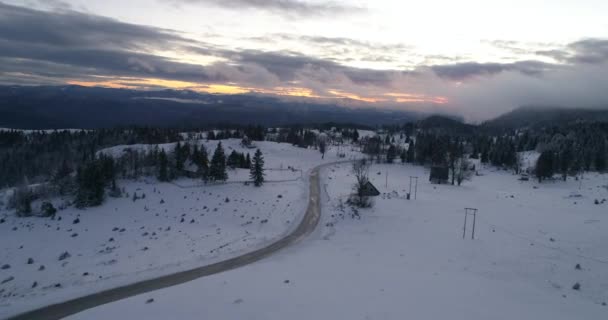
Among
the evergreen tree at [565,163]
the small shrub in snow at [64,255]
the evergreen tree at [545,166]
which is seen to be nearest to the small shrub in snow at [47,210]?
the small shrub in snow at [64,255]

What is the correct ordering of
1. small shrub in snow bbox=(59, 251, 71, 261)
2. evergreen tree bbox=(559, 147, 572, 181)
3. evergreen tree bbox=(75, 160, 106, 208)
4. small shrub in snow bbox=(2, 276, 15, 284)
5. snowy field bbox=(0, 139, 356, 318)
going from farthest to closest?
evergreen tree bbox=(559, 147, 572, 181), evergreen tree bbox=(75, 160, 106, 208), small shrub in snow bbox=(59, 251, 71, 261), small shrub in snow bbox=(2, 276, 15, 284), snowy field bbox=(0, 139, 356, 318)

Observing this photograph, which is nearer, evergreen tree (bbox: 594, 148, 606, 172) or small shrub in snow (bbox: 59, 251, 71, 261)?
small shrub in snow (bbox: 59, 251, 71, 261)

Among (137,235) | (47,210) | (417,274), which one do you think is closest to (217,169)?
(47,210)

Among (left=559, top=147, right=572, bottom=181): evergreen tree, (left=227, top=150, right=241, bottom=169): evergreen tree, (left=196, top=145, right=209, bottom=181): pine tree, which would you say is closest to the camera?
(left=196, top=145, right=209, bottom=181): pine tree

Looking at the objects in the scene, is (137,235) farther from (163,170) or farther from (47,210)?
(163,170)

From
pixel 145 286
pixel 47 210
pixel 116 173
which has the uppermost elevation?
pixel 116 173

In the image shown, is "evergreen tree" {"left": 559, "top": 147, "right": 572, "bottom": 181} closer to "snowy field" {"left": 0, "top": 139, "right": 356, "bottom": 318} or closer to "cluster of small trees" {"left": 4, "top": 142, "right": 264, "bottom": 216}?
"snowy field" {"left": 0, "top": 139, "right": 356, "bottom": 318}

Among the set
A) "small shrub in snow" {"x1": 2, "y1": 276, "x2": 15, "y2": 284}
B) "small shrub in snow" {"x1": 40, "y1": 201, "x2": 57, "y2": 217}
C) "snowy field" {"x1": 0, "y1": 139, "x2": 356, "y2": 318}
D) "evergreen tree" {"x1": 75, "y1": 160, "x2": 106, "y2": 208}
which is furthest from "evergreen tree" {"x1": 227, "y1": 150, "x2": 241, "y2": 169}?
"small shrub in snow" {"x1": 2, "y1": 276, "x2": 15, "y2": 284}
